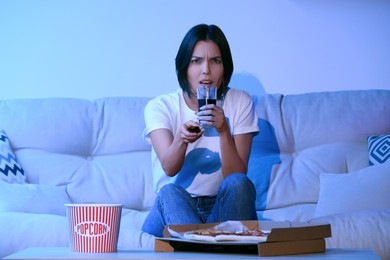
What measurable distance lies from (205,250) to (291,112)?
1630 millimetres

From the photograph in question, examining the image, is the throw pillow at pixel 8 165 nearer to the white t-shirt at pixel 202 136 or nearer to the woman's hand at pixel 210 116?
the white t-shirt at pixel 202 136

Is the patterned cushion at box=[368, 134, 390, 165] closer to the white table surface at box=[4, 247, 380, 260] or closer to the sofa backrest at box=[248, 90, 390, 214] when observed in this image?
the sofa backrest at box=[248, 90, 390, 214]

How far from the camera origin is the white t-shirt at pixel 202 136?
232 cm

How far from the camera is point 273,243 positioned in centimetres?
127

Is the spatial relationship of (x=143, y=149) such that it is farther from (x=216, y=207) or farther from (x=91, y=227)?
(x=91, y=227)

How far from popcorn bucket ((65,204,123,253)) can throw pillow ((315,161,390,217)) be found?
1309 millimetres

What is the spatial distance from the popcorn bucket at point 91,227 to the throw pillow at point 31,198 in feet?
3.63

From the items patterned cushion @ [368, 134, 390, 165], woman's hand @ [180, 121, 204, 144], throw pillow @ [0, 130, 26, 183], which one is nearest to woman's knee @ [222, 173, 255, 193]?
woman's hand @ [180, 121, 204, 144]

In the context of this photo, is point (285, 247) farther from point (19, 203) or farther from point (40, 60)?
point (40, 60)

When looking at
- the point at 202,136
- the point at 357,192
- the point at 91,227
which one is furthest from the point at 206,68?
the point at 91,227

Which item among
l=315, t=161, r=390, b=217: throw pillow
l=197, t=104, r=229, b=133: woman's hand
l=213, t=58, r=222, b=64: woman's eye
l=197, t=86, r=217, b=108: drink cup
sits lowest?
l=315, t=161, r=390, b=217: throw pillow

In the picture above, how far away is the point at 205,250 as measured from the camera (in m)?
1.40

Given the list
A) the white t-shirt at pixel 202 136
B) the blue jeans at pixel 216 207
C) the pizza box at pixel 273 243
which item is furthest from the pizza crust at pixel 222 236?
the white t-shirt at pixel 202 136

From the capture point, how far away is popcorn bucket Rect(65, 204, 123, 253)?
1347 mm
